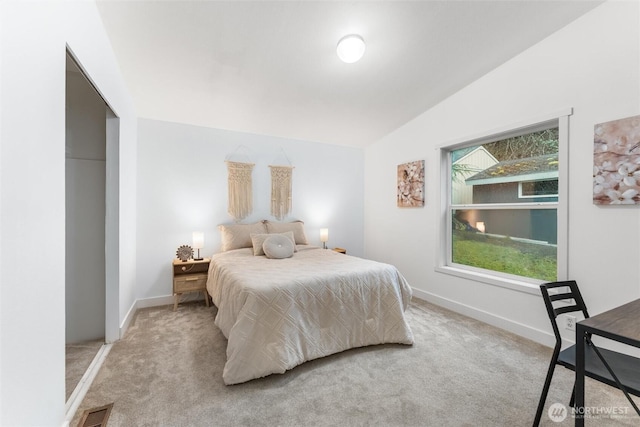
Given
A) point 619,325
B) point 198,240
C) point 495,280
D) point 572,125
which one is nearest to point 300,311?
point 619,325

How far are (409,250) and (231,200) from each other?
2.60m

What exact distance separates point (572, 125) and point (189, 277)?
406 centimetres

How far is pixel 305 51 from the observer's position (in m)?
2.45

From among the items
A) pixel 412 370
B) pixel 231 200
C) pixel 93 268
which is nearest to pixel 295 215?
pixel 231 200

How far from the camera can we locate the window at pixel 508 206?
8.18 feet

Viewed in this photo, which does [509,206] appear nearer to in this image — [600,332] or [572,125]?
[572,125]

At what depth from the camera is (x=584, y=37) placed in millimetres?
2172

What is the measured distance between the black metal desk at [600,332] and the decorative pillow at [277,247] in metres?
2.55

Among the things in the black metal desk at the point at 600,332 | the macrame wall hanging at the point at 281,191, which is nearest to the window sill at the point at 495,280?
the black metal desk at the point at 600,332

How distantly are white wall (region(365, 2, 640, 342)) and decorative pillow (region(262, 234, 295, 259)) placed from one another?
1786 millimetres

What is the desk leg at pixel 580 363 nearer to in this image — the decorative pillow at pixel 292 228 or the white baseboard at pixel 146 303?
the decorative pillow at pixel 292 228

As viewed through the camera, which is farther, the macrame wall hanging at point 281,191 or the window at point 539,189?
the macrame wall hanging at point 281,191

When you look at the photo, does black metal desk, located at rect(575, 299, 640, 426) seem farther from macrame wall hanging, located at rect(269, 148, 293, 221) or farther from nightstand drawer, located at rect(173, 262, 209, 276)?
macrame wall hanging, located at rect(269, 148, 293, 221)

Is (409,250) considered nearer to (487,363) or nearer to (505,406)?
(487,363)
